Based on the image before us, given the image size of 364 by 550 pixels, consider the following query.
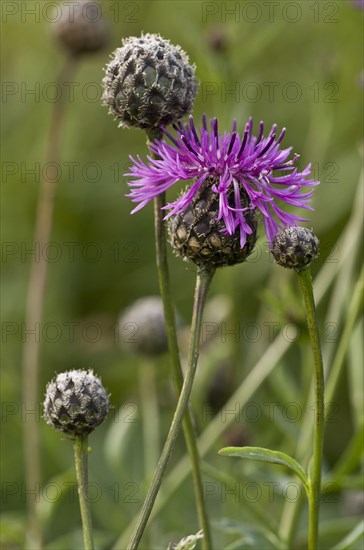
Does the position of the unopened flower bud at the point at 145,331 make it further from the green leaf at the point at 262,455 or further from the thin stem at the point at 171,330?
the green leaf at the point at 262,455

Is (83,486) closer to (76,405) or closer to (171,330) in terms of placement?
(76,405)

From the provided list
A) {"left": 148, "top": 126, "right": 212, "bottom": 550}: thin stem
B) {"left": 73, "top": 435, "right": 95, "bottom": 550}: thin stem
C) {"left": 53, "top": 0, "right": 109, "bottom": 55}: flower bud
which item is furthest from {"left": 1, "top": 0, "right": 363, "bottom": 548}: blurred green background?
{"left": 73, "top": 435, "right": 95, "bottom": 550}: thin stem

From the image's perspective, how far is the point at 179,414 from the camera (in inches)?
42.9

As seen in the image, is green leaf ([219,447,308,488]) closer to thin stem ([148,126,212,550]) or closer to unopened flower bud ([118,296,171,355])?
thin stem ([148,126,212,550])

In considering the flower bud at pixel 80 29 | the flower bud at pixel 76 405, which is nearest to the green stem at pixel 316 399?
the flower bud at pixel 76 405

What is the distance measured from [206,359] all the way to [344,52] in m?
1.65

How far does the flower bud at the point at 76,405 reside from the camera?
1206 millimetres

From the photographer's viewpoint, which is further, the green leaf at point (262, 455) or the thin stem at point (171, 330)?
the thin stem at point (171, 330)

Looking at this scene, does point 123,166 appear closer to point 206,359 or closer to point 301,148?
point 301,148

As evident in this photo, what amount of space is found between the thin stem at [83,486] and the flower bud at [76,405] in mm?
18

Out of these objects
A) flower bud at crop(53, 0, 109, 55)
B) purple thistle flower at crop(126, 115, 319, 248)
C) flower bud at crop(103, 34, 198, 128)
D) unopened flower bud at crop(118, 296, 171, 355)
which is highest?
flower bud at crop(53, 0, 109, 55)

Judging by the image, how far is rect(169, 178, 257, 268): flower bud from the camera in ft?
3.89

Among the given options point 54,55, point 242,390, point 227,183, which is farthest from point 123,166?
point 227,183

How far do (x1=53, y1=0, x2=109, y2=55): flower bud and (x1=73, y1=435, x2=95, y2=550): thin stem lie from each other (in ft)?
5.01
